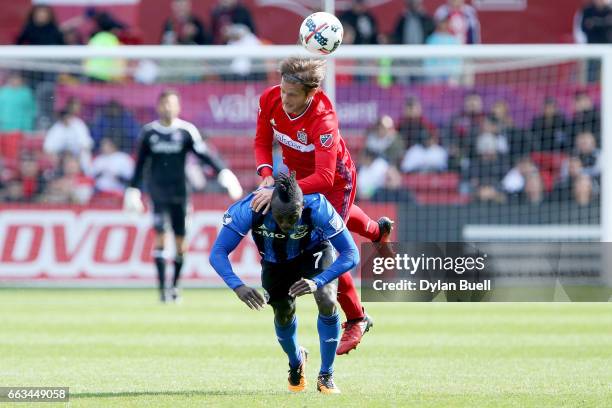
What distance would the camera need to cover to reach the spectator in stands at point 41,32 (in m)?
21.9

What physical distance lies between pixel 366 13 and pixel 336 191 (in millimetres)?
13737

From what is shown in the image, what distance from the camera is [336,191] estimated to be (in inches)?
352

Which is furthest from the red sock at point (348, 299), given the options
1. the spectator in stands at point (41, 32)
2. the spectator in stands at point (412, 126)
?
the spectator in stands at point (41, 32)

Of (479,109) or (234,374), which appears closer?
(234,374)

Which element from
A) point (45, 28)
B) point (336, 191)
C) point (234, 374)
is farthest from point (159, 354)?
point (45, 28)

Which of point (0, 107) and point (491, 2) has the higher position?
point (491, 2)

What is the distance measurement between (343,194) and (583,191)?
1033 centimetres

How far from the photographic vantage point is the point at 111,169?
64.2ft

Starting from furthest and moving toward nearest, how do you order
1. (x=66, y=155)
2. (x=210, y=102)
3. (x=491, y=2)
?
(x=491, y=2) < (x=210, y=102) < (x=66, y=155)

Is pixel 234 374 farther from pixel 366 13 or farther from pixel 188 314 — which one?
pixel 366 13

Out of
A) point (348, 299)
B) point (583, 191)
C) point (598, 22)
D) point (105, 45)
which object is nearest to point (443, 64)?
point (598, 22)

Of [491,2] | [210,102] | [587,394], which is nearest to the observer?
[587,394]

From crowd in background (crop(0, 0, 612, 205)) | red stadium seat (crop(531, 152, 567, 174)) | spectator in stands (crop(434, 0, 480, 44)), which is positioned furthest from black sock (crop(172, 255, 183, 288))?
spectator in stands (crop(434, 0, 480, 44))

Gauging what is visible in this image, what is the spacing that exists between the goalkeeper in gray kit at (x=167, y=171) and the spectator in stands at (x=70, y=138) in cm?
401
